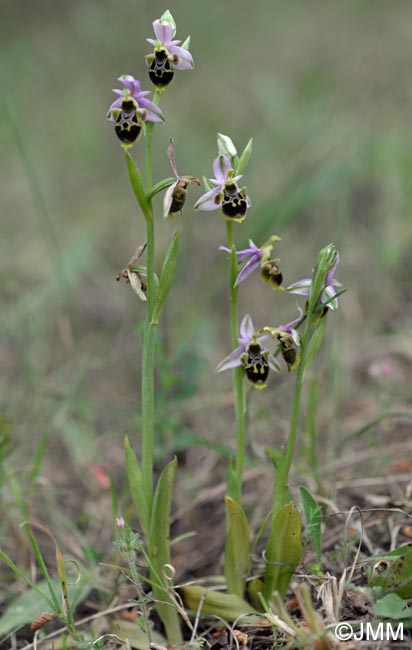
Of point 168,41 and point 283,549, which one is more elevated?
point 168,41

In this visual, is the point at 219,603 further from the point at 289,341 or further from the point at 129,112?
the point at 129,112

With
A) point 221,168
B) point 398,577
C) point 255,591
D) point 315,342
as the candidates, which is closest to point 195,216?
point 221,168

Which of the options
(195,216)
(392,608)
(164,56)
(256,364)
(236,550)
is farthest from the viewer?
(195,216)

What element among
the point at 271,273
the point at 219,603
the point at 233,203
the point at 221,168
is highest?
the point at 221,168

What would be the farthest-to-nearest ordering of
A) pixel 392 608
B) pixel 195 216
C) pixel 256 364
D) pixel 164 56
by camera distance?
pixel 195 216, pixel 256 364, pixel 164 56, pixel 392 608

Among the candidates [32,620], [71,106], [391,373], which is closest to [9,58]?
[71,106]

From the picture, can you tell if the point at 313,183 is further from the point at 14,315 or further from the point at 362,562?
the point at 362,562

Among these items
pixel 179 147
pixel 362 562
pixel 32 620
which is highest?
pixel 179 147
